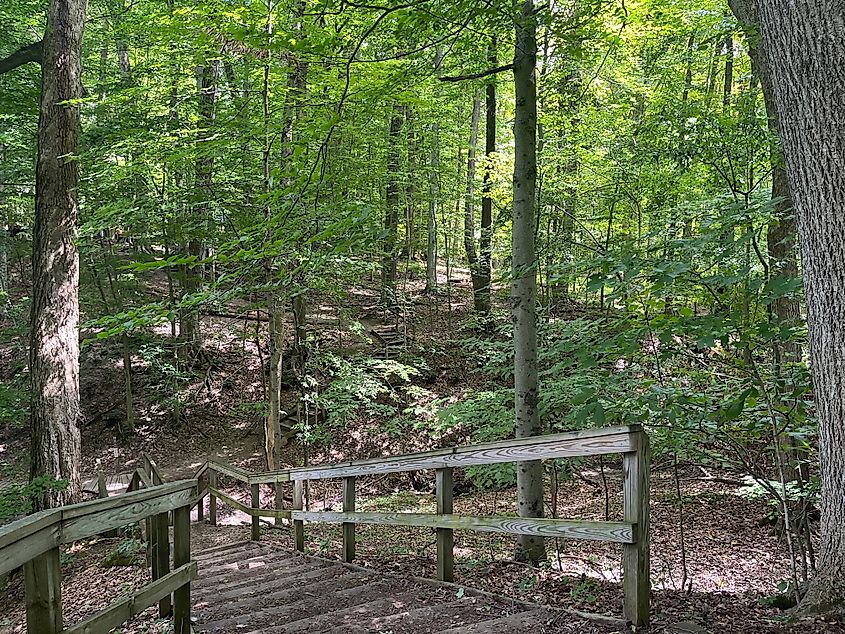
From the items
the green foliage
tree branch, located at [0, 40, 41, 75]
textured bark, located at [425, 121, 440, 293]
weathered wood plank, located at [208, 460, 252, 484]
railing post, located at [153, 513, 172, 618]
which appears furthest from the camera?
textured bark, located at [425, 121, 440, 293]

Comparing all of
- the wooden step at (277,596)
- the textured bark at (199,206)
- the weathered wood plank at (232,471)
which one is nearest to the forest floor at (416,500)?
the wooden step at (277,596)

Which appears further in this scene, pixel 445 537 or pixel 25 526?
pixel 445 537

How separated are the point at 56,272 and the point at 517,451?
24.1ft

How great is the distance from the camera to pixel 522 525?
145 inches

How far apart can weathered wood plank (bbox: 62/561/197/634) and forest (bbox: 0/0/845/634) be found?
0.05 metres

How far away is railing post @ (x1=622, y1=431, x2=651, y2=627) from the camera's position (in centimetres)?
288

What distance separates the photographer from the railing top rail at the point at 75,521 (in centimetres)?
Result: 208

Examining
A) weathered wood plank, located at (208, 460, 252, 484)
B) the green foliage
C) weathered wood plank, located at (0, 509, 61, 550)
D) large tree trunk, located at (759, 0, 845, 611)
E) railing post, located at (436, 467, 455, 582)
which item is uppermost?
large tree trunk, located at (759, 0, 845, 611)

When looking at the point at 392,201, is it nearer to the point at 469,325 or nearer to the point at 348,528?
the point at 469,325

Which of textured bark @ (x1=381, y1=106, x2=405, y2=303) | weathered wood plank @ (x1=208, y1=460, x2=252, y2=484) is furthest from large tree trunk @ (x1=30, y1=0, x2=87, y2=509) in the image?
textured bark @ (x1=381, y1=106, x2=405, y2=303)

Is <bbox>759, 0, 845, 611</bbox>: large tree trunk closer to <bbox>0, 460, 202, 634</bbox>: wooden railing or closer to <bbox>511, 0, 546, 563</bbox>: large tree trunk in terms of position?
<bbox>511, 0, 546, 563</bbox>: large tree trunk

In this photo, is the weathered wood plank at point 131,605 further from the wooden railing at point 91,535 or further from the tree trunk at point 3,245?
the tree trunk at point 3,245

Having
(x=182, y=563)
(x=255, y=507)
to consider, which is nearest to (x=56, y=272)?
(x=255, y=507)

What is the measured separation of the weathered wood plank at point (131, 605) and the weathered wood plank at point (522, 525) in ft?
5.60
